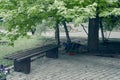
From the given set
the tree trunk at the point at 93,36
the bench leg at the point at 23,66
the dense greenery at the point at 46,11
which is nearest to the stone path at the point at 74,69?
the bench leg at the point at 23,66

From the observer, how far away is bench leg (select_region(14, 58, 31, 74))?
8184 millimetres

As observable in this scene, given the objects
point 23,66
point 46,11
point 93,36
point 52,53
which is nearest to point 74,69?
point 23,66

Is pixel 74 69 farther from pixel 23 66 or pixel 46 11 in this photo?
pixel 46 11

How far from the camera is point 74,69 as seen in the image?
8641 mm

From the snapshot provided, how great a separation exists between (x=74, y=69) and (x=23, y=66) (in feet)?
5.71

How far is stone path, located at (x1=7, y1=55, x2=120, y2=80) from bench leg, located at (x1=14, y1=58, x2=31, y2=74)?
0.18 m

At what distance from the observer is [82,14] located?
17.8ft

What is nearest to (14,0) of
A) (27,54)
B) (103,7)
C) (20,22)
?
(20,22)

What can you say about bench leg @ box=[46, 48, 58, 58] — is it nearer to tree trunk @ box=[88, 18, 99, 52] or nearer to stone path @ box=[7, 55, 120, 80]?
stone path @ box=[7, 55, 120, 80]

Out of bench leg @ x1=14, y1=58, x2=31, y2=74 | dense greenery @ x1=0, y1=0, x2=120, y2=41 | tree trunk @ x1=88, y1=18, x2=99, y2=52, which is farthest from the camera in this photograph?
tree trunk @ x1=88, y1=18, x2=99, y2=52

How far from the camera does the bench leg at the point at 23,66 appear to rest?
8184mm

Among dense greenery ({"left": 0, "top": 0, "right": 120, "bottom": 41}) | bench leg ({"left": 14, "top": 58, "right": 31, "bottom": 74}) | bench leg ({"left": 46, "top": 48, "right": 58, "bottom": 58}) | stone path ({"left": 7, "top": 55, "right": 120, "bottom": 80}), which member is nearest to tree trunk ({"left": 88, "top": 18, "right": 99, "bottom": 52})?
stone path ({"left": 7, "top": 55, "right": 120, "bottom": 80})

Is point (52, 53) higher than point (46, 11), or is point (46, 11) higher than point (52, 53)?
point (46, 11)

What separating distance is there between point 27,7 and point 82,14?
1.87 m
